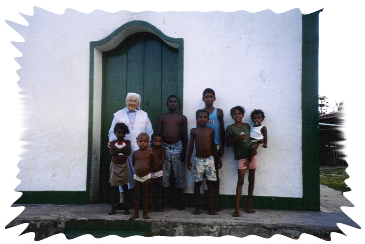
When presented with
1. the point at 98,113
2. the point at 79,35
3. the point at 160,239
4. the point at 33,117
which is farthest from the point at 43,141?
the point at 160,239

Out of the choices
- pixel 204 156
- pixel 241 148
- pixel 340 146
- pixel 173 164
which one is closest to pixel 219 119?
pixel 241 148

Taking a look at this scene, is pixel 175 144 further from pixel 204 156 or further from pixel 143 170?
pixel 143 170

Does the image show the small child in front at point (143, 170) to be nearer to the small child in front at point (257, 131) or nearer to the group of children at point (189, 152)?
Result: the group of children at point (189, 152)

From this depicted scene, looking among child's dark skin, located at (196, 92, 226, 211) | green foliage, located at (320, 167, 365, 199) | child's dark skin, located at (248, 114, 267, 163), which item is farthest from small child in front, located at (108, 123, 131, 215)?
green foliage, located at (320, 167, 365, 199)

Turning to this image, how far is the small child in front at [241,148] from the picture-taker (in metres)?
3.58

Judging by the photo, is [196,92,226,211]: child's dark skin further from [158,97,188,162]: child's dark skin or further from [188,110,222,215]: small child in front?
[158,97,188,162]: child's dark skin

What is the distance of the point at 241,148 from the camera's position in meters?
3.59

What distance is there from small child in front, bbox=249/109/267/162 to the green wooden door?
1.28m

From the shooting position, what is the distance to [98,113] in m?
4.36

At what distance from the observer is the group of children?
3.36 meters

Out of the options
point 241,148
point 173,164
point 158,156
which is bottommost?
point 173,164

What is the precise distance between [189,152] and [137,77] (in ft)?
5.13

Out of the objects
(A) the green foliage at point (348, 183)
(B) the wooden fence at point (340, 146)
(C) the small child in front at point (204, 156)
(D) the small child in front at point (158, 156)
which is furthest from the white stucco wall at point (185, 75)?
(B) the wooden fence at point (340, 146)

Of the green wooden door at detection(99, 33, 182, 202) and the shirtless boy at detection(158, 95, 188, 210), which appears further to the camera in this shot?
the green wooden door at detection(99, 33, 182, 202)
